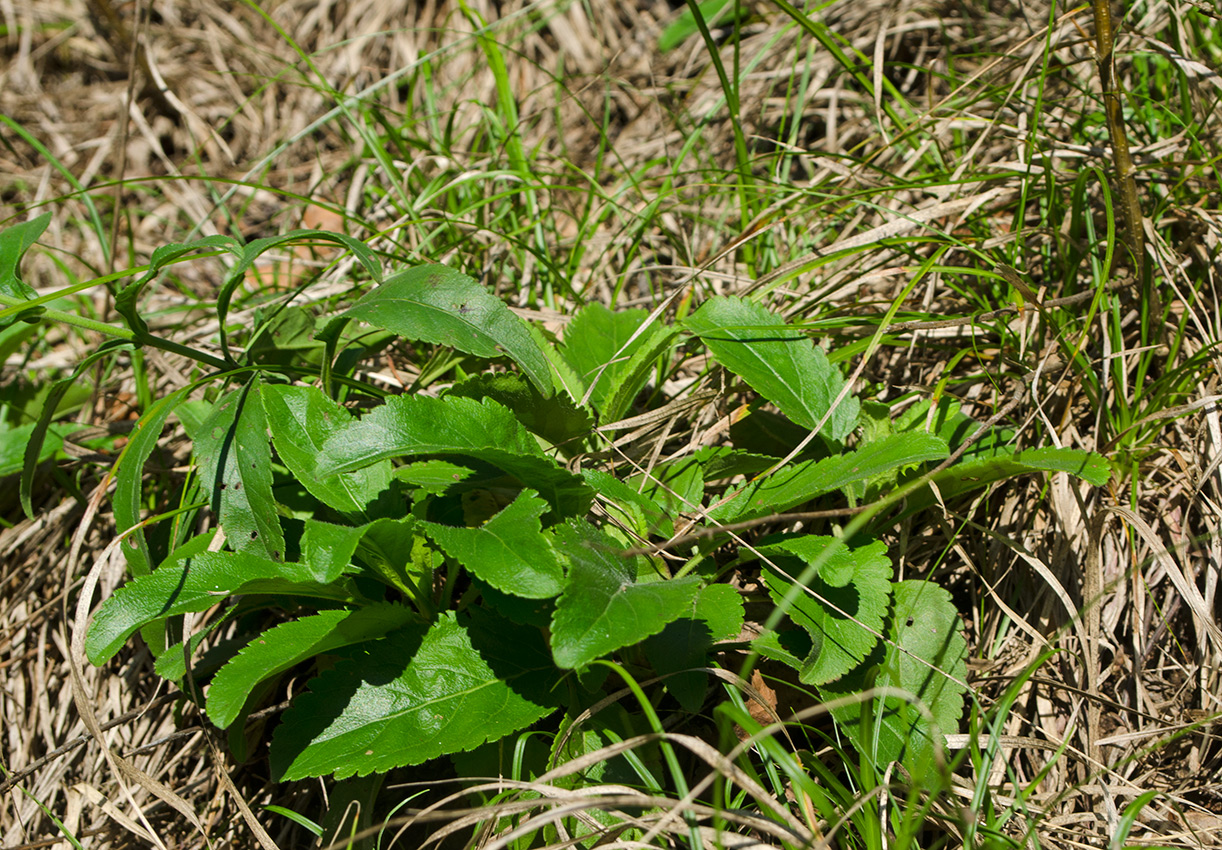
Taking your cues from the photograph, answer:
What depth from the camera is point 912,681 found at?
5.11 ft

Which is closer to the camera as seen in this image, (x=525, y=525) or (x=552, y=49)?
(x=525, y=525)

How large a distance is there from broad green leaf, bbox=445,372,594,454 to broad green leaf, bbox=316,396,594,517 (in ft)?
0.28

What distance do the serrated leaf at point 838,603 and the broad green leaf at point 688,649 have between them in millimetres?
123

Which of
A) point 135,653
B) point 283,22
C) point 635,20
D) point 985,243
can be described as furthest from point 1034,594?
point 283,22

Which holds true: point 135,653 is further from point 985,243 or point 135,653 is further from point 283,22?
point 283,22

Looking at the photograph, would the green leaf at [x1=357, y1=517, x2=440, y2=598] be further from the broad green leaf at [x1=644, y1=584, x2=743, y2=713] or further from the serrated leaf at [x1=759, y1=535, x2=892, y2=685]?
the serrated leaf at [x1=759, y1=535, x2=892, y2=685]

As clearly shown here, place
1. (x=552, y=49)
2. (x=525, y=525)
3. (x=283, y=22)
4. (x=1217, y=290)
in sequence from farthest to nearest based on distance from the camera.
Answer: (x=283, y=22) → (x=552, y=49) → (x=1217, y=290) → (x=525, y=525)

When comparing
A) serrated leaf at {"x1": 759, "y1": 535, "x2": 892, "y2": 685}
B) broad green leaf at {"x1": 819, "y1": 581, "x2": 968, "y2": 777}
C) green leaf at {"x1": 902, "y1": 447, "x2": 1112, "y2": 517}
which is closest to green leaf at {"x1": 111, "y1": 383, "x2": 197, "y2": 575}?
serrated leaf at {"x1": 759, "y1": 535, "x2": 892, "y2": 685}

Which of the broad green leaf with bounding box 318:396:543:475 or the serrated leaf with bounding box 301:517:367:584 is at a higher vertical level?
the broad green leaf with bounding box 318:396:543:475

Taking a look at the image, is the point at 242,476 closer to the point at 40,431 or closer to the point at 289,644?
the point at 289,644

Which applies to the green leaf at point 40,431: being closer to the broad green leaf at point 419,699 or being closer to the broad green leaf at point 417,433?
the broad green leaf at point 417,433

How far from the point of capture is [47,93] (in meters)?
3.88

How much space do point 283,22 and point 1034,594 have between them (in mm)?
3581

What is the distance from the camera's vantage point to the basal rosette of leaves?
4.69ft
